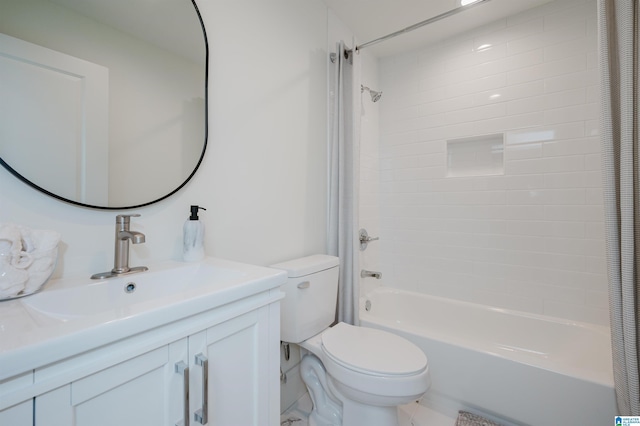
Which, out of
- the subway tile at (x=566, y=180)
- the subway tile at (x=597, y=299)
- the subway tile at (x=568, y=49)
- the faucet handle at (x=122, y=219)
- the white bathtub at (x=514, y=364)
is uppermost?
the subway tile at (x=568, y=49)

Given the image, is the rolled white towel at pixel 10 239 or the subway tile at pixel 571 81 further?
the subway tile at pixel 571 81

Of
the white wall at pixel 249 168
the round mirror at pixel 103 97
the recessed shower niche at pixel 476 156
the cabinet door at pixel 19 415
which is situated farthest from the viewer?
the recessed shower niche at pixel 476 156

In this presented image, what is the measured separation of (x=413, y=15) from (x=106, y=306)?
2.42m

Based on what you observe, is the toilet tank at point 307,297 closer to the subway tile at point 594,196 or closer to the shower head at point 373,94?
the shower head at point 373,94

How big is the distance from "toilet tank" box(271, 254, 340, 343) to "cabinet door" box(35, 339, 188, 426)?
732mm

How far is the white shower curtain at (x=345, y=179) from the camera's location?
5.77 ft

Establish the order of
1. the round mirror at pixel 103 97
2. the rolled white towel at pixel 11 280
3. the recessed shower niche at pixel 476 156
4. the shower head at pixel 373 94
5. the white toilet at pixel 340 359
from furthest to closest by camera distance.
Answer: the shower head at pixel 373 94 < the recessed shower niche at pixel 476 156 < the white toilet at pixel 340 359 < the round mirror at pixel 103 97 < the rolled white towel at pixel 11 280

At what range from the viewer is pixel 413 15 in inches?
78.4

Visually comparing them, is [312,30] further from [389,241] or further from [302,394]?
[302,394]

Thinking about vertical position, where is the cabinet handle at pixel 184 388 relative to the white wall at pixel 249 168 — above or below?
below

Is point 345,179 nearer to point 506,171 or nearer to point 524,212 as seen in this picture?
point 506,171

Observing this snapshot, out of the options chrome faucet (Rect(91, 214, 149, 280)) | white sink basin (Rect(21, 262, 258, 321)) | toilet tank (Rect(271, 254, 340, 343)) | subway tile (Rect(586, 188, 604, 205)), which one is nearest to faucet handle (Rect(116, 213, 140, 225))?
chrome faucet (Rect(91, 214, 149, 280))

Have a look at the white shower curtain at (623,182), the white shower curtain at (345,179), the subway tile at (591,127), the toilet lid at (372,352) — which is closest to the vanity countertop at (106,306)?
the toilet lid at (372,352)

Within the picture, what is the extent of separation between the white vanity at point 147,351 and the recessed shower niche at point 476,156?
1923mm
